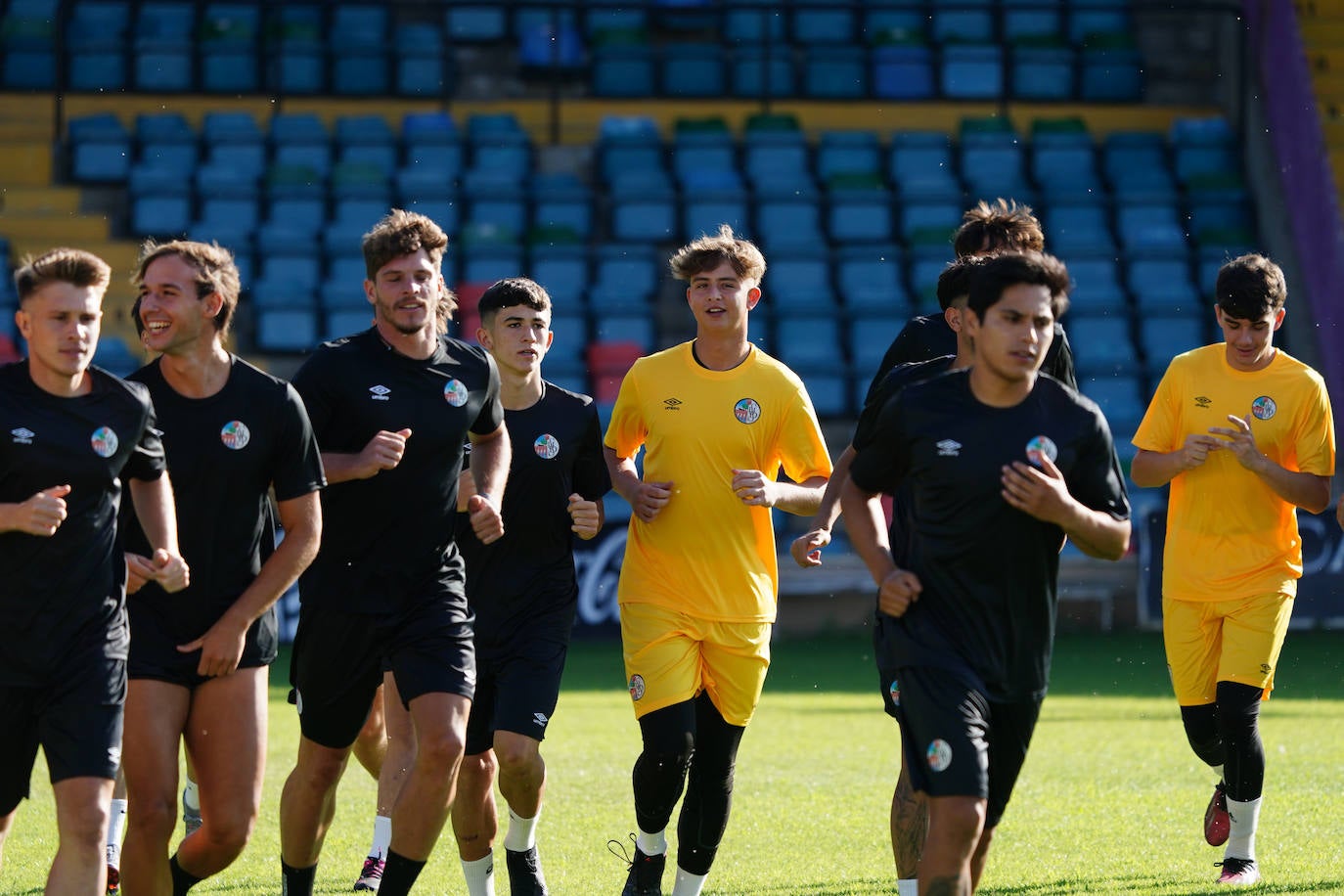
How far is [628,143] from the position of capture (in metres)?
21.6

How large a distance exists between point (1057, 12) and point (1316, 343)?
6532 mm

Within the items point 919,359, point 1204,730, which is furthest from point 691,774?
point 1204,730

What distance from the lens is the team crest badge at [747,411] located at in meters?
7.36

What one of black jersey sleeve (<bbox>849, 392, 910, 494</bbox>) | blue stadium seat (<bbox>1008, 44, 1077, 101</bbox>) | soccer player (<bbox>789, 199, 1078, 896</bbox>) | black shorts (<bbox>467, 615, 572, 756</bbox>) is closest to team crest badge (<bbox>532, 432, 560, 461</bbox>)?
black shorts (<bbox>467, 615, 572, 756</bbox>)

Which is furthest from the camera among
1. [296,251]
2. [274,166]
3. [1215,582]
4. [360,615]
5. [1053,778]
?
[274,166]

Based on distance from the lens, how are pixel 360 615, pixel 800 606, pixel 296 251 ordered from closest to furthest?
→ pixel 360 615, pixel 800 606, pixel 296 251

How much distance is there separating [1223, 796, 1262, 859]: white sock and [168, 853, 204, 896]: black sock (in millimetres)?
4088

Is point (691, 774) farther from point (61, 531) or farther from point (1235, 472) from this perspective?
point (61, 531)

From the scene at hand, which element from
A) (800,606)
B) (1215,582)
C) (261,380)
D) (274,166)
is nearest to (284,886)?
(261,380)

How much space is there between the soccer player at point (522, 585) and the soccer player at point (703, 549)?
0.30m

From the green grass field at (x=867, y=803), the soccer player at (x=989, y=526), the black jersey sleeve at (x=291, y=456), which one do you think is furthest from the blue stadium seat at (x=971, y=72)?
the black jersey sleeve at (x=291, y=456)

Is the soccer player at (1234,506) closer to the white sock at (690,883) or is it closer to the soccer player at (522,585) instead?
the white sock at (690,883)

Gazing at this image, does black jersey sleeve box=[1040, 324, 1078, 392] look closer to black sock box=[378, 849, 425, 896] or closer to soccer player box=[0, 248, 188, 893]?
black sock box=[378, 849, 425, 896]

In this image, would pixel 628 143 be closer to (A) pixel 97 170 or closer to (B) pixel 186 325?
(A) pixel 97 170
